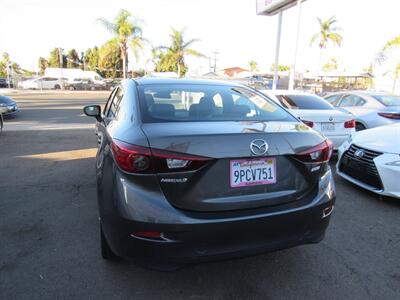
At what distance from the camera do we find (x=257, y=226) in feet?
7.39

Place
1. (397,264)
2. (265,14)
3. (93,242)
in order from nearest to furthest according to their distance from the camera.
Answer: (397,264)
(93,242)
(265,14)

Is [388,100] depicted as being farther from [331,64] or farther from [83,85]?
[331,64]

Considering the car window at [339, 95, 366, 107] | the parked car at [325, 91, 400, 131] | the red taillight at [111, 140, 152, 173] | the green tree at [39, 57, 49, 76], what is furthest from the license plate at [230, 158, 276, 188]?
the green tree at [39, 57, 49, 76]

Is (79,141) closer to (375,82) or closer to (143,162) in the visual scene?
(143,162)

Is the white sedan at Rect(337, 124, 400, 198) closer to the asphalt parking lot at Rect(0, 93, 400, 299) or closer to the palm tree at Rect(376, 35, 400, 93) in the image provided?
the asphalt parking lot at Rect(0, 93, 400, 299)

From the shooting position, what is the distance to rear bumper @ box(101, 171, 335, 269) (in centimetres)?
211

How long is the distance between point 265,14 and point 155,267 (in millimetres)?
22121

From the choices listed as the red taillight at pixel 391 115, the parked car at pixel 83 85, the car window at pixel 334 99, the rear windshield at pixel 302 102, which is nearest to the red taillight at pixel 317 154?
the rear windshield at pixel 302 102

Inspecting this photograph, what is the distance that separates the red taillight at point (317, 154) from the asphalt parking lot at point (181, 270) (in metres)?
1.01

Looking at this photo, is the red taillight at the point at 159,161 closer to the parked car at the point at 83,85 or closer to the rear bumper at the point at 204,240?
the rear bumper at the point at 204,240

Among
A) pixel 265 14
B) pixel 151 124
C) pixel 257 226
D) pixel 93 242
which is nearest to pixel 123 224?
pixel 151 124

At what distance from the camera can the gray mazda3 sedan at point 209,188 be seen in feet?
6.91

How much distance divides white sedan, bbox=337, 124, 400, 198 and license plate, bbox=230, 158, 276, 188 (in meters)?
2.60

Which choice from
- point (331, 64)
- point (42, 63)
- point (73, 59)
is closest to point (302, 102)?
point (331, 64)
